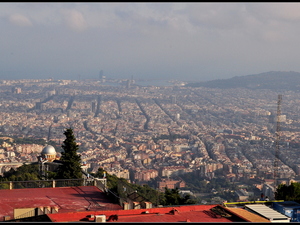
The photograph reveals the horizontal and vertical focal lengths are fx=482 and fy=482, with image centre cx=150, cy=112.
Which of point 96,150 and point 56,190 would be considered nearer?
point 56,190

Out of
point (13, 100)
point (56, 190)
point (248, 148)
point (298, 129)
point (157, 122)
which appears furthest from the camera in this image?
point (13, 100)

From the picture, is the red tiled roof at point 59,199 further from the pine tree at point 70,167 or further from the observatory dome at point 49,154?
the observatory dome at point 49,154

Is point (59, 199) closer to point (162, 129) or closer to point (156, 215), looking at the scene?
point (156, 215)

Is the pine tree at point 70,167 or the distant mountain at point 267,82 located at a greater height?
the distant mountain at point 267,82

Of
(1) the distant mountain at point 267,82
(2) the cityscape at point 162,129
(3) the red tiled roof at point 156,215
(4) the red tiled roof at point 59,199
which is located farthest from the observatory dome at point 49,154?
(1) the distant mountain at point 267,82

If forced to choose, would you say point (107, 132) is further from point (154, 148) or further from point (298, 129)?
point (298, 129)

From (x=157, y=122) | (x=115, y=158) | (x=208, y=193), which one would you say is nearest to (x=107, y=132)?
(x=157, y=122)

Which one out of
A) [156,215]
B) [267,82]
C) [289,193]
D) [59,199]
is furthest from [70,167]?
[267,82]

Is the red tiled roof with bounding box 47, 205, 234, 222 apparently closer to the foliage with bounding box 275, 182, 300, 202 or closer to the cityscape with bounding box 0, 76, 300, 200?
the foliage with bounding box 275, 182, 300, 202
